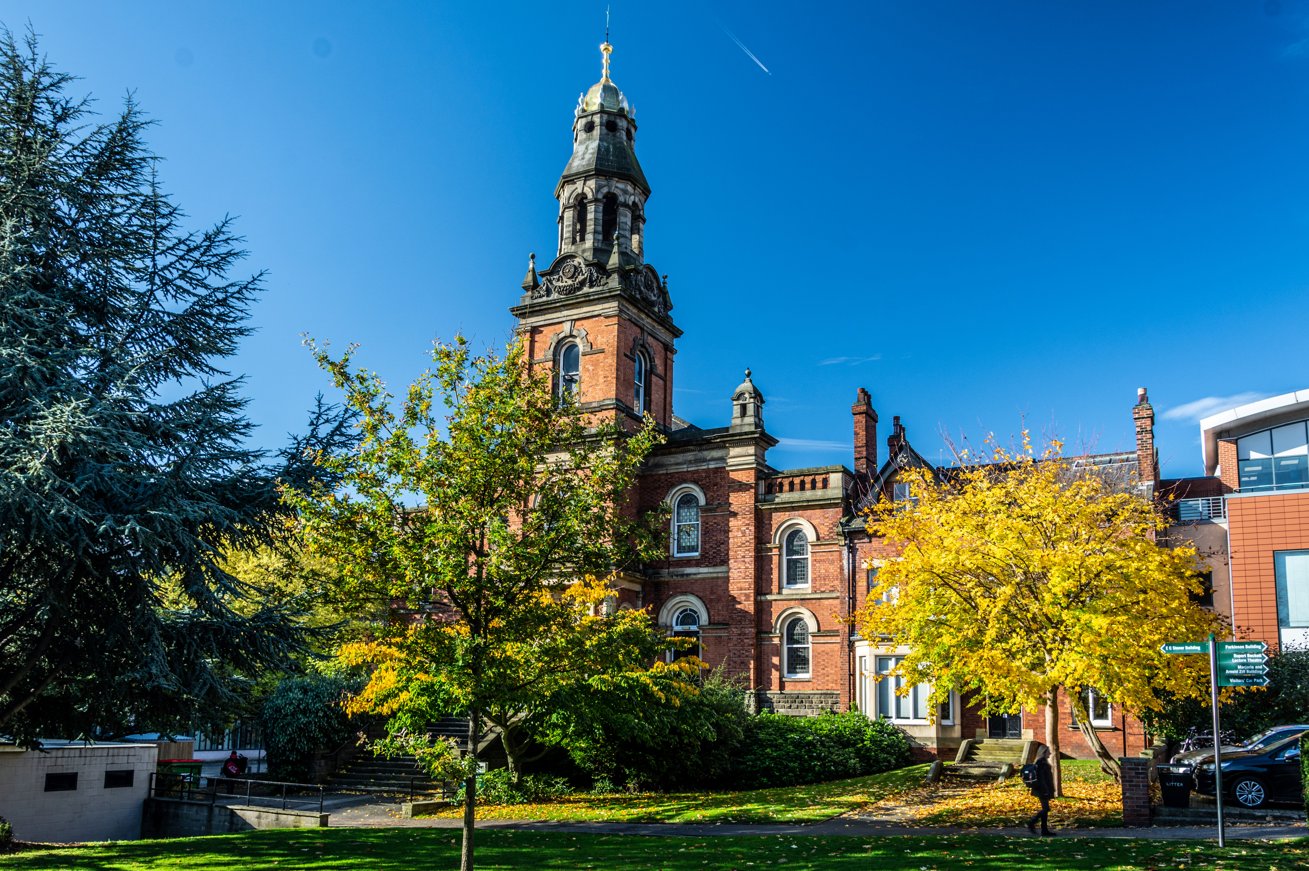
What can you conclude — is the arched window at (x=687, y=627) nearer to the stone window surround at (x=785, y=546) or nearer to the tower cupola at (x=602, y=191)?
the stone window surround at (x=785, y=546)

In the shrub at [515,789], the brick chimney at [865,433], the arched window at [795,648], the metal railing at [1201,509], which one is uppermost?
the brick chimney at [865,433]

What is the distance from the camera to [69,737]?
2097 cm

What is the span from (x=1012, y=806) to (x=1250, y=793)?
4.09 m

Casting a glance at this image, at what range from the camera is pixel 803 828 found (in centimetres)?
1945

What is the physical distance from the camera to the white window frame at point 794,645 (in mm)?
34031

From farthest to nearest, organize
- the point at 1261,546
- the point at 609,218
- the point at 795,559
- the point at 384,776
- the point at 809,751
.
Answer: the point at 609,218, the point at 795,559, the point at 1261,546, the point at 384,776, the point at 809,751

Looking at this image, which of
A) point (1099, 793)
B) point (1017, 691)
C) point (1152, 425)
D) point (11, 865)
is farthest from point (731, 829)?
point (1152, 425)

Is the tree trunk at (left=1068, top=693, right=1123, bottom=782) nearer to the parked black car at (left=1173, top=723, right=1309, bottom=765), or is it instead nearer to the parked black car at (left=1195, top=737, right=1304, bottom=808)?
the parked black car at (left=1173, top=723, right=1309, bottom=765)

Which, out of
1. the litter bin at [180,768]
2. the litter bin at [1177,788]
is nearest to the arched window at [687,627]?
the litter bin at [180,768]

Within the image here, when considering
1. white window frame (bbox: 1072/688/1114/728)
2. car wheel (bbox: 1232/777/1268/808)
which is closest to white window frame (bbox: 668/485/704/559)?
white window frame (bbox: 1072/688/1114/728)

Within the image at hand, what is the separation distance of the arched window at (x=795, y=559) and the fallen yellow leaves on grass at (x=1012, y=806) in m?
12.0

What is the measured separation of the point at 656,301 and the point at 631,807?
21417 mm

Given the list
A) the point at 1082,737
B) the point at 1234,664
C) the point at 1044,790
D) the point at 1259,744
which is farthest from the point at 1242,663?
the point at 1082,737

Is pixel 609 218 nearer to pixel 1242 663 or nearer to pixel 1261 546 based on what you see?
pixel 1261 546
